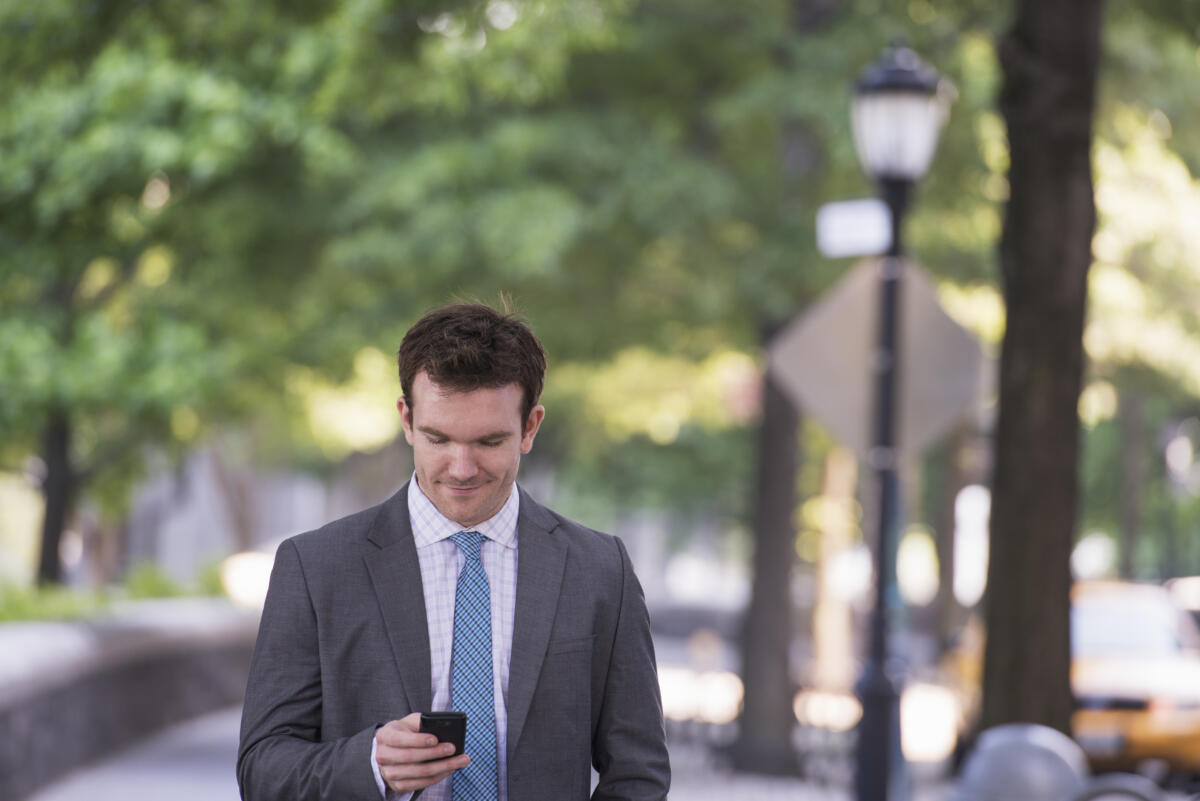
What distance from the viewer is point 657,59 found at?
1719 centimetres

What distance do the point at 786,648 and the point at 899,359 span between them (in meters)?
8.75

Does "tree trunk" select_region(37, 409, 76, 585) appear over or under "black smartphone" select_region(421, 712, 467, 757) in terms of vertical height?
over

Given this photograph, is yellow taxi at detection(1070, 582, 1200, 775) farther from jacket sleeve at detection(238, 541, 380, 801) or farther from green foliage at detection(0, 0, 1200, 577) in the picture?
jacket sleeve at detection(238, 541, 380, 801)

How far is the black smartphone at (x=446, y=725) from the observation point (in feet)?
9.61

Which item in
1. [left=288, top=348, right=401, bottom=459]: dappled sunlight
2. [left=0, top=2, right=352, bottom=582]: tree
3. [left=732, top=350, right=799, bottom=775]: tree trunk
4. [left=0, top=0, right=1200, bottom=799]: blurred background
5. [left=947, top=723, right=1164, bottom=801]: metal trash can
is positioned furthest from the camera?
[left=288, top=348, right=401, bottom=459]: dappled sunlight

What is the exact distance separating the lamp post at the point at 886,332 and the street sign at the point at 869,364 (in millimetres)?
80

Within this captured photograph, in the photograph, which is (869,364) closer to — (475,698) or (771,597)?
(475,698)

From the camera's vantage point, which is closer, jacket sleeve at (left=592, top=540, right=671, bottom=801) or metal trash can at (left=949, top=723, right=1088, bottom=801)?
jacket sleeve at (left=592, top=540, right=671, bottom=801)

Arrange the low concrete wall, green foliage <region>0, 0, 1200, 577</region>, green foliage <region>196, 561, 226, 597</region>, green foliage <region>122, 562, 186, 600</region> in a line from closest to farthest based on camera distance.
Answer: the low concrete wall
green foliage <region>0, 0, 1200, 577</region>
green foliage <region>122, 562, 186, 600</region>
green foliage <region>196, 561, 226, 597</region>

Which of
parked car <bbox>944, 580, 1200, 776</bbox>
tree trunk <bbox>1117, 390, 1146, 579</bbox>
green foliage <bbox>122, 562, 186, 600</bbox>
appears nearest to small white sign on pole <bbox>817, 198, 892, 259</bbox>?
parked car <bbox>944, 580, 1200, 776</bbox>

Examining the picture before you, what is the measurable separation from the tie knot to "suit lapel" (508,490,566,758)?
74mm

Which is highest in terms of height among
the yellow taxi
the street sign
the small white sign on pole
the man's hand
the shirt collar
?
the small white sign on pole

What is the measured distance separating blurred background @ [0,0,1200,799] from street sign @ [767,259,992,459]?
0.12 ft

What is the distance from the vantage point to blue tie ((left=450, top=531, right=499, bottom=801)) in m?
3.16
